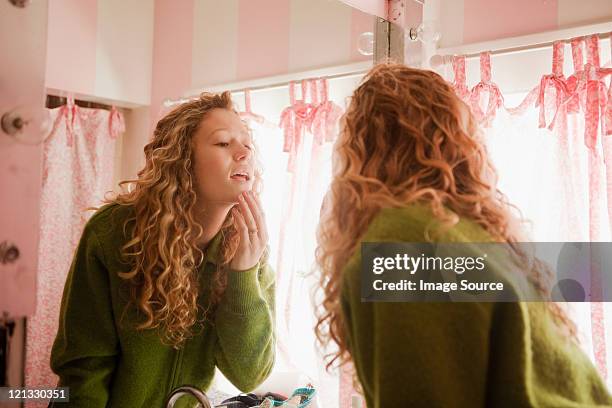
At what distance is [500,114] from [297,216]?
0.56 m

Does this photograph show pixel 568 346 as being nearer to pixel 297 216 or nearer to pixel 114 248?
pixel 297 216

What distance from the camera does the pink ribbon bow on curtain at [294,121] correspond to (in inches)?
39.8

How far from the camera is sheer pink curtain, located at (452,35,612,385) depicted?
126 centimetres

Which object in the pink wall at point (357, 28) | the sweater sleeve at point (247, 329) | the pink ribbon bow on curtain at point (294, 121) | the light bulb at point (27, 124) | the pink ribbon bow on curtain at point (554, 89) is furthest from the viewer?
the pink ribbon bow on curtain at point (554, 89)

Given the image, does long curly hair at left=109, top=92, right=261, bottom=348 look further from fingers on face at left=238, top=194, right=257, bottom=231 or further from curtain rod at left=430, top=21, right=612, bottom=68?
curtain rod at left=430, top=21, right=612, bottom=68

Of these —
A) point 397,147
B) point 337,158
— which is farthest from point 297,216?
point 397,147

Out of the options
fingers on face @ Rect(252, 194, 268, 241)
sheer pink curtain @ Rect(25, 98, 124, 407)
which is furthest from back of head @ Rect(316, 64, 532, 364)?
sheer pink curtain @ Rect(25, 98, 124, 407)

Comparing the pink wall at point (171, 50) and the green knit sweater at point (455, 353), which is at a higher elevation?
the pink wall at point (171, 50)

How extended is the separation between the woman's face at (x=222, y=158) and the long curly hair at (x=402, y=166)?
14 cm

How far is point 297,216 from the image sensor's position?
3.34 ft

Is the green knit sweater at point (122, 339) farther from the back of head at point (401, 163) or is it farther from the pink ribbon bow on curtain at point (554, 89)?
the pink ribbon bow on curtain at point (554, 89)

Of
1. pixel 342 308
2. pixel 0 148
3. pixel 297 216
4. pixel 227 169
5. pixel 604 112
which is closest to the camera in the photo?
pixel 0 148

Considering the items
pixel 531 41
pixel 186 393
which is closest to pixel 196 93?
pixel 186 393
